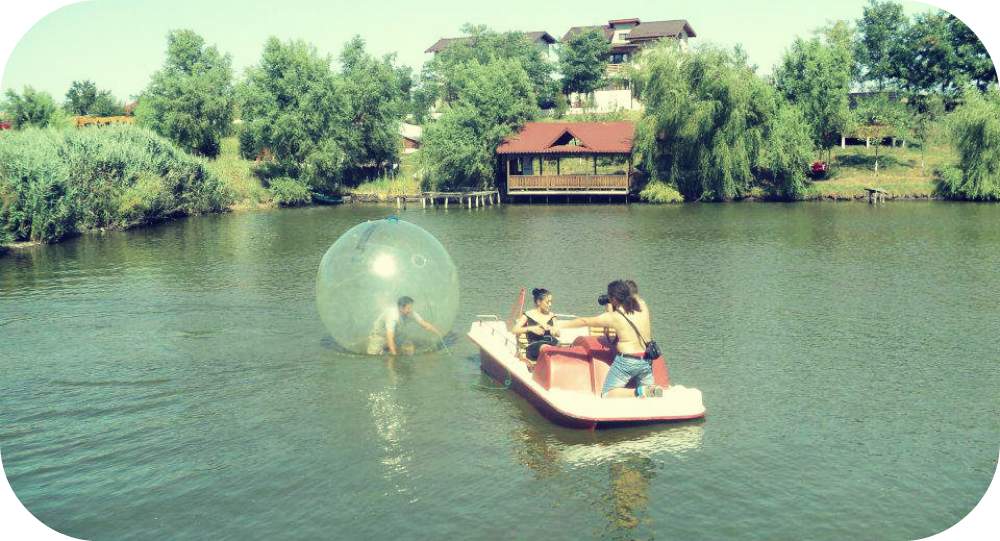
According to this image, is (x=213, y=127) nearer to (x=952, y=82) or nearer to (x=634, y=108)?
(x=634, y=108)

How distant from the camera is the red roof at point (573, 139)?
56688mm

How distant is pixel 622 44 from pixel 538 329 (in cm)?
8831

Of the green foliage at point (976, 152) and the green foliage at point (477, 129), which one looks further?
the green foliage at point (477, 129)

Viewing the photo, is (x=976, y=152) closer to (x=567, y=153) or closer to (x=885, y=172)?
(x=885, y=172)

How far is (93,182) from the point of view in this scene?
42.0m

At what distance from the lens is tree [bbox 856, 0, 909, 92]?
229 ft

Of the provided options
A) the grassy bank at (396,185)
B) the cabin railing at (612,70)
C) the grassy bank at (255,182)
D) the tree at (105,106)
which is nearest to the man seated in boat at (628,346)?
the grassy bank at (255,182)

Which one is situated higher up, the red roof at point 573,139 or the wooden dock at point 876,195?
the red roof at point 573,139

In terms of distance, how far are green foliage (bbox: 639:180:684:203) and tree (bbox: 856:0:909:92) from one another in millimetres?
25895

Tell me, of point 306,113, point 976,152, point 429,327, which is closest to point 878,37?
point 976,152

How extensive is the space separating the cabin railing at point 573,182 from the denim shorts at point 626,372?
1726 inches

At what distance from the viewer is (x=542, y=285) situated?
2450cm

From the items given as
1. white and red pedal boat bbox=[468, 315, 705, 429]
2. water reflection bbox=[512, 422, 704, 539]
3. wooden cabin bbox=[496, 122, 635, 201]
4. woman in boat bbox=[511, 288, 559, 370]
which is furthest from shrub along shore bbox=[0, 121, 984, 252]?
water reflection bbox=[512, 422, 704, 539]

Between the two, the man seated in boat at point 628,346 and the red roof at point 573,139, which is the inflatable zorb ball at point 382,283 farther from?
the red roof at point 573,139
